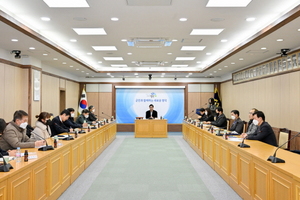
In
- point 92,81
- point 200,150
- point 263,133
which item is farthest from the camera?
point 92,81

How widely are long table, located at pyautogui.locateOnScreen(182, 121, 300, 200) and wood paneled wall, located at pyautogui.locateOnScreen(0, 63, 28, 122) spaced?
5.41 meters

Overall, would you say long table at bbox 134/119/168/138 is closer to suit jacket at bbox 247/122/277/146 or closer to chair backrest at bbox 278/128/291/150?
chair backrest at bbox 278/128/291/150

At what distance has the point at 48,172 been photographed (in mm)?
3684

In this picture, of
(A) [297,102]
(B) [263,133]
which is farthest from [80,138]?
(A) [297,102]

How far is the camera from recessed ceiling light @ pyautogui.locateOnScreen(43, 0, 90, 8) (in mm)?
4113

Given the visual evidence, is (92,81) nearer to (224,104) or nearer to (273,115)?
(224,104)

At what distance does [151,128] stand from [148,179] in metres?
6.52

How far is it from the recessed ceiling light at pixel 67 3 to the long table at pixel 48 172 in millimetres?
2308

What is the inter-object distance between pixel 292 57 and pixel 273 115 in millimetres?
1906

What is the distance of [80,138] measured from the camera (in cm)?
557

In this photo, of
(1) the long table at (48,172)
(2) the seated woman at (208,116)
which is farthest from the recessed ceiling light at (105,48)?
(2) the seated woman at (208,116)

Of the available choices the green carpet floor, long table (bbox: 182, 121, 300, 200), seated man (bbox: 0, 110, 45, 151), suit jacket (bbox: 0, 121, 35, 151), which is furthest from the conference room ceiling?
the green carpet floor

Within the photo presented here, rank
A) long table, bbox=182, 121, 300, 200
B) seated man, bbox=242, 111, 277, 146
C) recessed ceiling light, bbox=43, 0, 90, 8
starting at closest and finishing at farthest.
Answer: long table, bbox=182, 121, 300, 200, recessed ceiling light, bbox=43, 0, 90, 8, seated man, bbox=242, 111, 277, 146

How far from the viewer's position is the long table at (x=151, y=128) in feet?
37.9
